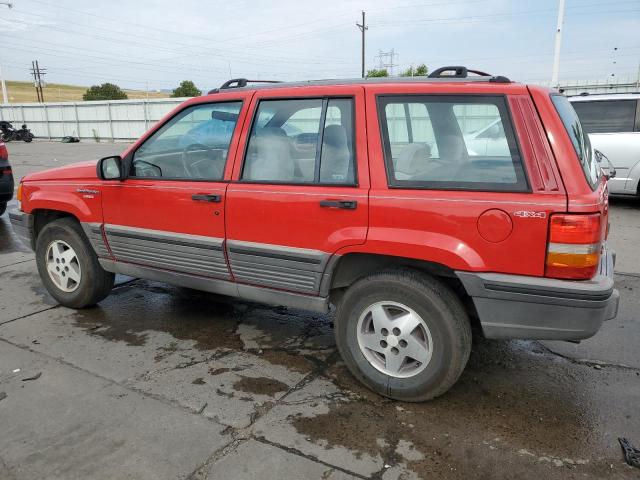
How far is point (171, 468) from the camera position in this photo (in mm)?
2404

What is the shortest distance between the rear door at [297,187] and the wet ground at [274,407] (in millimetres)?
664

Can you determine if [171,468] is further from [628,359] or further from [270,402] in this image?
[628,359]

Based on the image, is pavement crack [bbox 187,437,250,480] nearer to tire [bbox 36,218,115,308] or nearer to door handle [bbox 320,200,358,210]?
door handle [bbox 320,200,358,210]

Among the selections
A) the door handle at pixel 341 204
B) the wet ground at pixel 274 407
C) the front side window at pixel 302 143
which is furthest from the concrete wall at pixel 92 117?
the door handle at pixel 341 204

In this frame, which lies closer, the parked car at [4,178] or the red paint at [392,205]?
the red paint at [392,205]

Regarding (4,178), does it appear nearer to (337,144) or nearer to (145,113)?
(337,144)

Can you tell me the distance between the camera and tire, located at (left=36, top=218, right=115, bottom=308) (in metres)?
4.23

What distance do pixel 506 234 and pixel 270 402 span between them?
1620 millimetres

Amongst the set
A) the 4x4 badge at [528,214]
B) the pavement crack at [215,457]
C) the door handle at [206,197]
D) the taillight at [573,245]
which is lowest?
the pavement crack at [215,457]

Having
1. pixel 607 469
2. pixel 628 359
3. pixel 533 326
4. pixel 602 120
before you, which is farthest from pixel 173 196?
pixel 602 120

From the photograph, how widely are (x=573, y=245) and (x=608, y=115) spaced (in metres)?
7.54

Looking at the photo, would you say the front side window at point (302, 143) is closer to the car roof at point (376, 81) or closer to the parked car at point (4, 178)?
the car roof at point (376, 81)

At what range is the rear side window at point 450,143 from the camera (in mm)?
2629

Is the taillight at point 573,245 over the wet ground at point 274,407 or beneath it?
over
